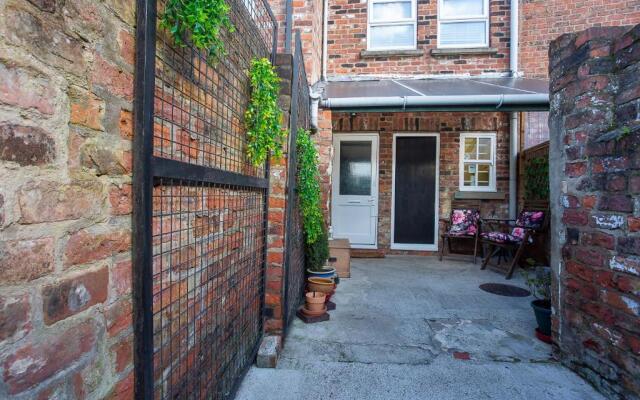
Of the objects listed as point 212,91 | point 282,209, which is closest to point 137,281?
point 212,91

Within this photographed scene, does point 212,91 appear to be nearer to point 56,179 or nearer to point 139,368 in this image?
point 56,179

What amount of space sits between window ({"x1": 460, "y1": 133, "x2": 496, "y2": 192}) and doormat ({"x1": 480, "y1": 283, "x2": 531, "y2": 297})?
2.15 m

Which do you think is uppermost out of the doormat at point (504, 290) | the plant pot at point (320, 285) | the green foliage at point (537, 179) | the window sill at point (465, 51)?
the window sill at point (465, 51)

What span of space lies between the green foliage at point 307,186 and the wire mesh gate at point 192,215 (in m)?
0.82

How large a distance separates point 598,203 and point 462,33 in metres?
4.71

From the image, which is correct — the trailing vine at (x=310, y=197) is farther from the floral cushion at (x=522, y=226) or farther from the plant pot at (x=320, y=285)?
the floral cushion at (x=522, y=226)

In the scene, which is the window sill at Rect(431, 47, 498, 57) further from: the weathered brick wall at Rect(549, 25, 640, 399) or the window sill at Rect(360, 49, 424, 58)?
the weathered brick wall at Rect(549, 25, 640, 399)

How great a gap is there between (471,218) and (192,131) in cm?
527

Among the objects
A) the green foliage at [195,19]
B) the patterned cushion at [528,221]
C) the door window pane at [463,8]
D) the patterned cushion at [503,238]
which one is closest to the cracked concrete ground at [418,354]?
the patterned cushion at [503,238]

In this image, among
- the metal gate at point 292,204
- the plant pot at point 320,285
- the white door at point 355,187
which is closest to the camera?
the metal gate at point 292,204

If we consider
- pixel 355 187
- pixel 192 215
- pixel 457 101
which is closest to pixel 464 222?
pixel 355 187

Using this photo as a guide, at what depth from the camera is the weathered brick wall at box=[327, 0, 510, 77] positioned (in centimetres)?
554

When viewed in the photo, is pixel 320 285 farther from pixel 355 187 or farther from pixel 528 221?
pixel 528 221

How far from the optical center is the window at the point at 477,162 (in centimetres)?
584
